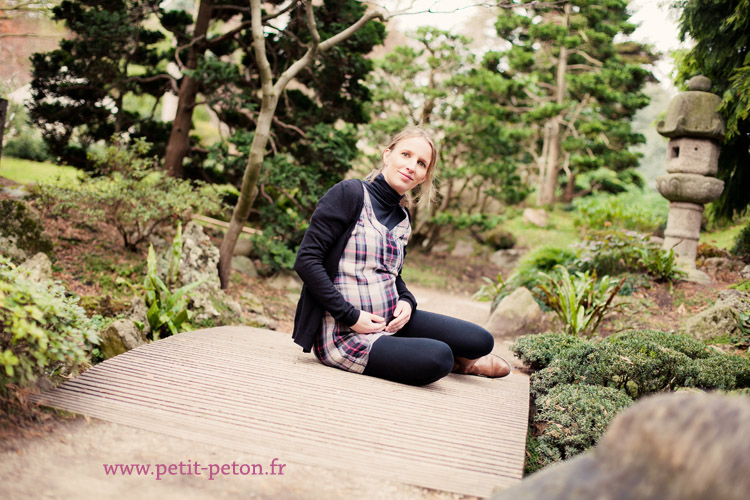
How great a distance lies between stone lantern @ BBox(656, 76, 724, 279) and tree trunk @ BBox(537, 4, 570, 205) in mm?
6542

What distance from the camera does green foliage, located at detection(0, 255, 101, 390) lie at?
1.71 m

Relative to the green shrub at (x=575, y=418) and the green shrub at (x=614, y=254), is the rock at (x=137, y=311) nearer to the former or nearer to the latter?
the green shrub at (x=575, y=418)

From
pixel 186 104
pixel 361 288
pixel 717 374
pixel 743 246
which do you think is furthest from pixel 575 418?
pixel 186 104

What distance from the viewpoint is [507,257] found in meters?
12.4

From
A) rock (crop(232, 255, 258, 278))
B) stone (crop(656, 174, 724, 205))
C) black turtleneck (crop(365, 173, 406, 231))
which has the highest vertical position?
stone (crop(656, 174, 724, 205))

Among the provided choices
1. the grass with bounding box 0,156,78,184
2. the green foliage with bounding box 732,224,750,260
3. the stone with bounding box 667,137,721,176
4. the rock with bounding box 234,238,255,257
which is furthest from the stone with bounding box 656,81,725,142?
the grass with bounding box 0,156,78,184

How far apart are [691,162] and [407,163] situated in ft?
18.9

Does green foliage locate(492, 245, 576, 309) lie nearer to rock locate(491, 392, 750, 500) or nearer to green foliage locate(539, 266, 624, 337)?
green foliage locate(539, 266, 624, 337)

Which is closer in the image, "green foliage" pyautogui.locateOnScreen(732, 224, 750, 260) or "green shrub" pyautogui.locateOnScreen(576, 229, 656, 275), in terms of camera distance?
"green shrub" pyautogui.locateOnScreen(576, 229, 656, 275)

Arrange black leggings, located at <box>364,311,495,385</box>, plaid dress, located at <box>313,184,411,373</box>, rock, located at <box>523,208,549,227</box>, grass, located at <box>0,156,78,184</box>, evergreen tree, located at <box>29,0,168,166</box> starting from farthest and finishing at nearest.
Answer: rock, located at <box>523,208,549,227</box>, grass, located at <box>0,156,78,184</box>, evergreen tree, located at <box>29,0,168,166</box>, plaid dress, located at <box>313,184,411,373</box>, black leggings, located at <box>364,311,495,385</box>

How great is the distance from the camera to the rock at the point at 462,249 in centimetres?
1300

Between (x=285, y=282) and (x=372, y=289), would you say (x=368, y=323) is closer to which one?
(x=372, y=289)

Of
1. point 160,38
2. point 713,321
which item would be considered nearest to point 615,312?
point 713,321

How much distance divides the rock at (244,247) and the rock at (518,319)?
Answer: 12.5ft
